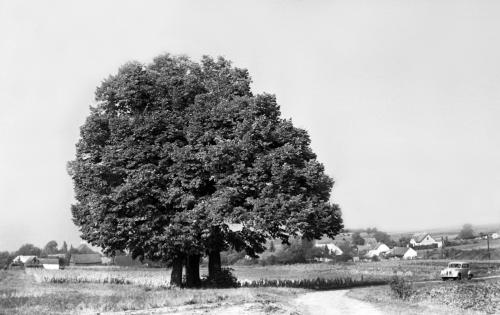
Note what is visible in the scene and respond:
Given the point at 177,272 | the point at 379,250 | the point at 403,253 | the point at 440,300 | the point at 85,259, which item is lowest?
the point at 440,300

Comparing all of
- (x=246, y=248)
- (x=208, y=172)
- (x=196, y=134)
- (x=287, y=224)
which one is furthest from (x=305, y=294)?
(x=196, y=134)

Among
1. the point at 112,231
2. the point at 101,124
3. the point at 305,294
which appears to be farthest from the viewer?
→ the point at 101,124

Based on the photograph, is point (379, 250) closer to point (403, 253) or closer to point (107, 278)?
point (403, 253)

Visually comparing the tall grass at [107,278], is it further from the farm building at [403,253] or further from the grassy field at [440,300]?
the farm building at [403,253]

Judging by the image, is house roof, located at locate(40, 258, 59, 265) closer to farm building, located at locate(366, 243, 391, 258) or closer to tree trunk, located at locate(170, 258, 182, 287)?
farm building, located at locate(366, 243, 391, 258)

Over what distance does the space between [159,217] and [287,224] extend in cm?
779

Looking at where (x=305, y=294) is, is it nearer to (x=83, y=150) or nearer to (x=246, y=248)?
(x=246, y=248)

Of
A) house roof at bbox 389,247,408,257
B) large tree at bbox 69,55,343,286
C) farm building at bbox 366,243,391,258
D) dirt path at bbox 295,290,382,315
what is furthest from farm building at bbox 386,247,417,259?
dirt path at bbox 295,290,382,315

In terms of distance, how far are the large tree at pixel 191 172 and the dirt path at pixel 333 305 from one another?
439cm

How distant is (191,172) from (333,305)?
41.9ft

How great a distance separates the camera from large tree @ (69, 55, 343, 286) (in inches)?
1344

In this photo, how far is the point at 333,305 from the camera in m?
27.2

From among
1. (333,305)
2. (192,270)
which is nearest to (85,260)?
(192,270)

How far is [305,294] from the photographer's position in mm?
33031
